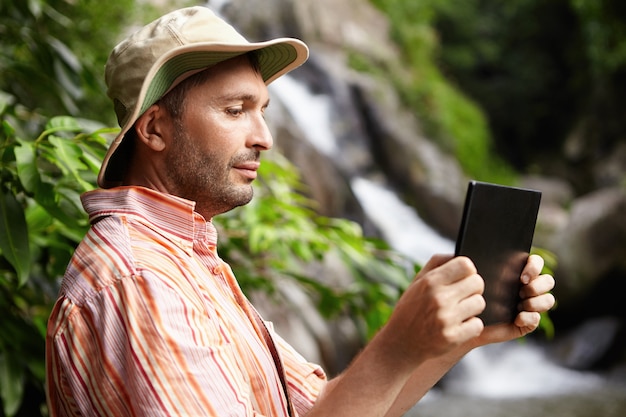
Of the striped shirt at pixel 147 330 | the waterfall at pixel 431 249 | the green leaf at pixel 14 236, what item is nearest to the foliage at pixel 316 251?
the green leaf at pixel 14 236

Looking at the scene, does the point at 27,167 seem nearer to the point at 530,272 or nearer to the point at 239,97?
the point at 239,97

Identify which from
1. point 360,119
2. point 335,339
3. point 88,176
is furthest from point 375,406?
point 360,119

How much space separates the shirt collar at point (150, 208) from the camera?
125 centimetres

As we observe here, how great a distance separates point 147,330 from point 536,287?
69 cm

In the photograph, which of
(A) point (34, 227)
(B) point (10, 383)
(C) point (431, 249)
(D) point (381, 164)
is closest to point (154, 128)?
(A) point (34, 227)

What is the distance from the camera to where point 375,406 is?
1.12 m

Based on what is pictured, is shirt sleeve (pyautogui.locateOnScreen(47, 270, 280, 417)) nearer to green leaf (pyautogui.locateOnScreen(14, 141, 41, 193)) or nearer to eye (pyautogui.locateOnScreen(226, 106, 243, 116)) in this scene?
eye (pyautogui.locateOnScreen(226, 106, 243, 116))

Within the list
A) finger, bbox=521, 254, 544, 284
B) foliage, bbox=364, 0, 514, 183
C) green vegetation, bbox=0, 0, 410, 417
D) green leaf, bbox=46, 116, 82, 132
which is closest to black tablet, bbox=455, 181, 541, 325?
finger, bbox=521, 254, 544, 284

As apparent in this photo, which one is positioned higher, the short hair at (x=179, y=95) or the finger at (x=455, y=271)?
the short hair at (x=179, y=95)

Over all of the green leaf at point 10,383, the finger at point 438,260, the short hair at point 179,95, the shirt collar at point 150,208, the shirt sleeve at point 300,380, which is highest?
the short hair at point 179,95

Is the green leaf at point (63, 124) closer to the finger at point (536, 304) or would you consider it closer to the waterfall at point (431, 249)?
the finger at point (536, 304)

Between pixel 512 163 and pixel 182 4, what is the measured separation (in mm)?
9759

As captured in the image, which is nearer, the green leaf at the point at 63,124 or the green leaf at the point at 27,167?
the green leaf at the point at 27,167

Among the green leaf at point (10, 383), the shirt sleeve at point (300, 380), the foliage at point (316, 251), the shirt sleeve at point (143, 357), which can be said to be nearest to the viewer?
the shirt sleeve at point (143, 357)
